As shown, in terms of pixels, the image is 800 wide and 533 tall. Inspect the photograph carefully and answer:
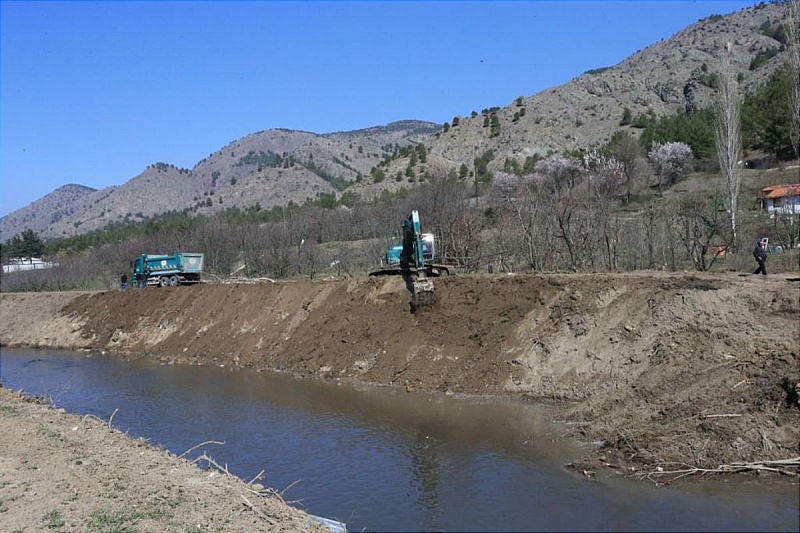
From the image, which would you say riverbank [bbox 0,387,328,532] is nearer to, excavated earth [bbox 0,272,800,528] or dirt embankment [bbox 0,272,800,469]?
excavated earth [bbox 0,272,800,528]

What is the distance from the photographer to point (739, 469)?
37.4 ft

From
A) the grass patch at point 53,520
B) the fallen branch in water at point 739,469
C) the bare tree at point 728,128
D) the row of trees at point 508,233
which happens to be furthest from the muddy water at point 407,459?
the bare tree at point 728,128

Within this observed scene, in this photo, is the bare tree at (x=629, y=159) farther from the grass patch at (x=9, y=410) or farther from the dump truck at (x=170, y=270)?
the grass patch at (x=9, y=410)

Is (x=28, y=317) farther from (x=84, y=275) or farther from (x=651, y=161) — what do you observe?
(x=651, y=161)

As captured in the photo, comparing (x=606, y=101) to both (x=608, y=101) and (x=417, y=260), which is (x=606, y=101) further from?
(x=417, y=260)

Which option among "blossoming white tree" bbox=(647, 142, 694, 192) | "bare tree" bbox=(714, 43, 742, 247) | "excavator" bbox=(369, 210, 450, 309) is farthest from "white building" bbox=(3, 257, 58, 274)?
"bare tree" bbox=(714, 43, 742, 247)

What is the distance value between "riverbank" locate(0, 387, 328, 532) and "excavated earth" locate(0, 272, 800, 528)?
6.43 metres

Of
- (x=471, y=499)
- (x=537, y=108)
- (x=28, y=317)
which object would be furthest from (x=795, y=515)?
(x=537, y=108)

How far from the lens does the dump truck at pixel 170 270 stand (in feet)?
146

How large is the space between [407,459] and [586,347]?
7604mm

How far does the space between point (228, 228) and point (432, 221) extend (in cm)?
2781

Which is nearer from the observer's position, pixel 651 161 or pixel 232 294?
pixel 232 294

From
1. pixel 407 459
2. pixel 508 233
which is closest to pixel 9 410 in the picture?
pixel 407 459

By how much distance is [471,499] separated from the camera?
35.4ft
